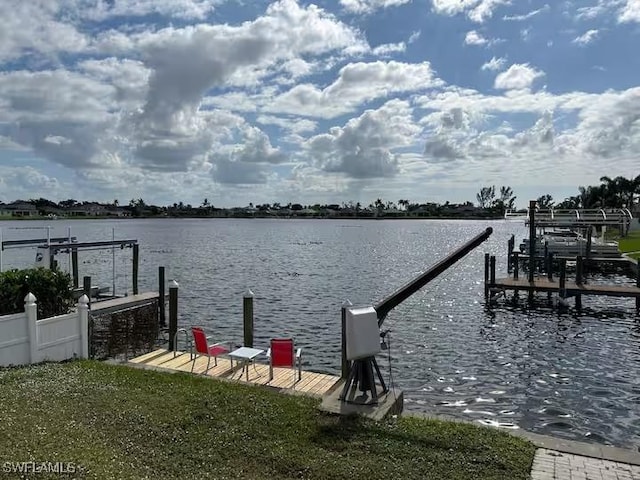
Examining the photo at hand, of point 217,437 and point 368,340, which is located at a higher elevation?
point 368,340

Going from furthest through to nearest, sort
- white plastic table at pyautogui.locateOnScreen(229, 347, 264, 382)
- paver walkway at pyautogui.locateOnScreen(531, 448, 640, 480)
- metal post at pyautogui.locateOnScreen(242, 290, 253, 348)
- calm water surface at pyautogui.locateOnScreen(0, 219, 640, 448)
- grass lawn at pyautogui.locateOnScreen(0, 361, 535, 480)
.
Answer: metal post at pyautogui.locateOnScreen(242, 290, 253, 348)
calm water surface at pyautogui.locateOnScreen(0, 219, 640, 448)
white plastic table at pyautogui.locateOnScreen(229, 347, 264, 382)
paver walkway at pyautogui.locateOnScreen(531, 448, 640, 480)
grass lawn at pyautogui.locateOnScreen(0, 361, 535, 480)

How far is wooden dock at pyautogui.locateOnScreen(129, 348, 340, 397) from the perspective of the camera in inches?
429

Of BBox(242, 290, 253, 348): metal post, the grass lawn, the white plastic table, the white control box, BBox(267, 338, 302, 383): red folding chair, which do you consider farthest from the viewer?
BBox(242, 290, 253, 348): metal post

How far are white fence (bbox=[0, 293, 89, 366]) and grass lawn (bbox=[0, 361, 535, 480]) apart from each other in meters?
1.97

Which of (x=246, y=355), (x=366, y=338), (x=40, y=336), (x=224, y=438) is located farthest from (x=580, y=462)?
(x=40, y=336)

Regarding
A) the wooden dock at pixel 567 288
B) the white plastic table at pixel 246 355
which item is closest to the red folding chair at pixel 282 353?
the white plastic table at pixel 246 355

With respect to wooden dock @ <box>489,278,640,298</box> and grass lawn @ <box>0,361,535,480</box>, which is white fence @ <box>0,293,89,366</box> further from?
wooden dock @ <box>489,278,640,298</box>

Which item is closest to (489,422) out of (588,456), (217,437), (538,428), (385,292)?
(538,428)

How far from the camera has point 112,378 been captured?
1020 cm

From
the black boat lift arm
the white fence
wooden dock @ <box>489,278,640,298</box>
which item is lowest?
wooden dock @ <box>489,278,640,298</box>

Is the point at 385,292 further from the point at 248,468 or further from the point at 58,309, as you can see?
the point at 248,468

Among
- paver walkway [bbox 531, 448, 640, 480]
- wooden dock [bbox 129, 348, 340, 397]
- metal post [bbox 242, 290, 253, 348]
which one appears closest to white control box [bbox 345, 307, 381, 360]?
wooden dock [bbox 129, 348, 340, 397]

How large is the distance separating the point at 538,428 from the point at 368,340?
212 inches

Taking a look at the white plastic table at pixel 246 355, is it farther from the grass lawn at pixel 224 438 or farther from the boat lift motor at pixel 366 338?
the boat lift motor at pixel 366 338
